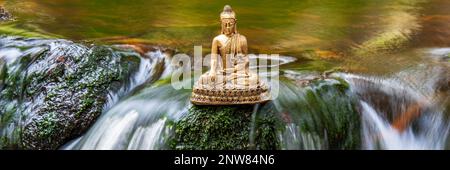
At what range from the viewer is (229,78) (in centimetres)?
786

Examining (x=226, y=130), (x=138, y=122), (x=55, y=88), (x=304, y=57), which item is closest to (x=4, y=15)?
(x=55, y=88)

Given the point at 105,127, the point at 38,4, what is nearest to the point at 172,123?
the point at 105,127

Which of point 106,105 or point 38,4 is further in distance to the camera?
point 38,4

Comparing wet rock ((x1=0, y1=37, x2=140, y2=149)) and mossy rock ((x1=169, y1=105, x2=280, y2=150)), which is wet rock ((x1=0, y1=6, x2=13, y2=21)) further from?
mossy rock ((x1=169, y1=105, x2=280, y2=150))

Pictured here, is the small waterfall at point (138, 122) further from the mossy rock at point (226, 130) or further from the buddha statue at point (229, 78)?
the buddha statue at point (229, 78)

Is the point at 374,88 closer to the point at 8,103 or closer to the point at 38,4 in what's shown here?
the point at 8,103

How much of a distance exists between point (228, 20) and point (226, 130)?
1115mm

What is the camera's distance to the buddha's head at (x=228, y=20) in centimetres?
777

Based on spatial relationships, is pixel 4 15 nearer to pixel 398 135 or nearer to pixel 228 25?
pixel 228 25

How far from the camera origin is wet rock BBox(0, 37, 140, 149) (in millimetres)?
8500

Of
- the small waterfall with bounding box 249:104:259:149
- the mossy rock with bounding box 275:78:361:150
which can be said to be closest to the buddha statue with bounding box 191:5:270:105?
the small waterfall with bounding box 249:104:259:149
